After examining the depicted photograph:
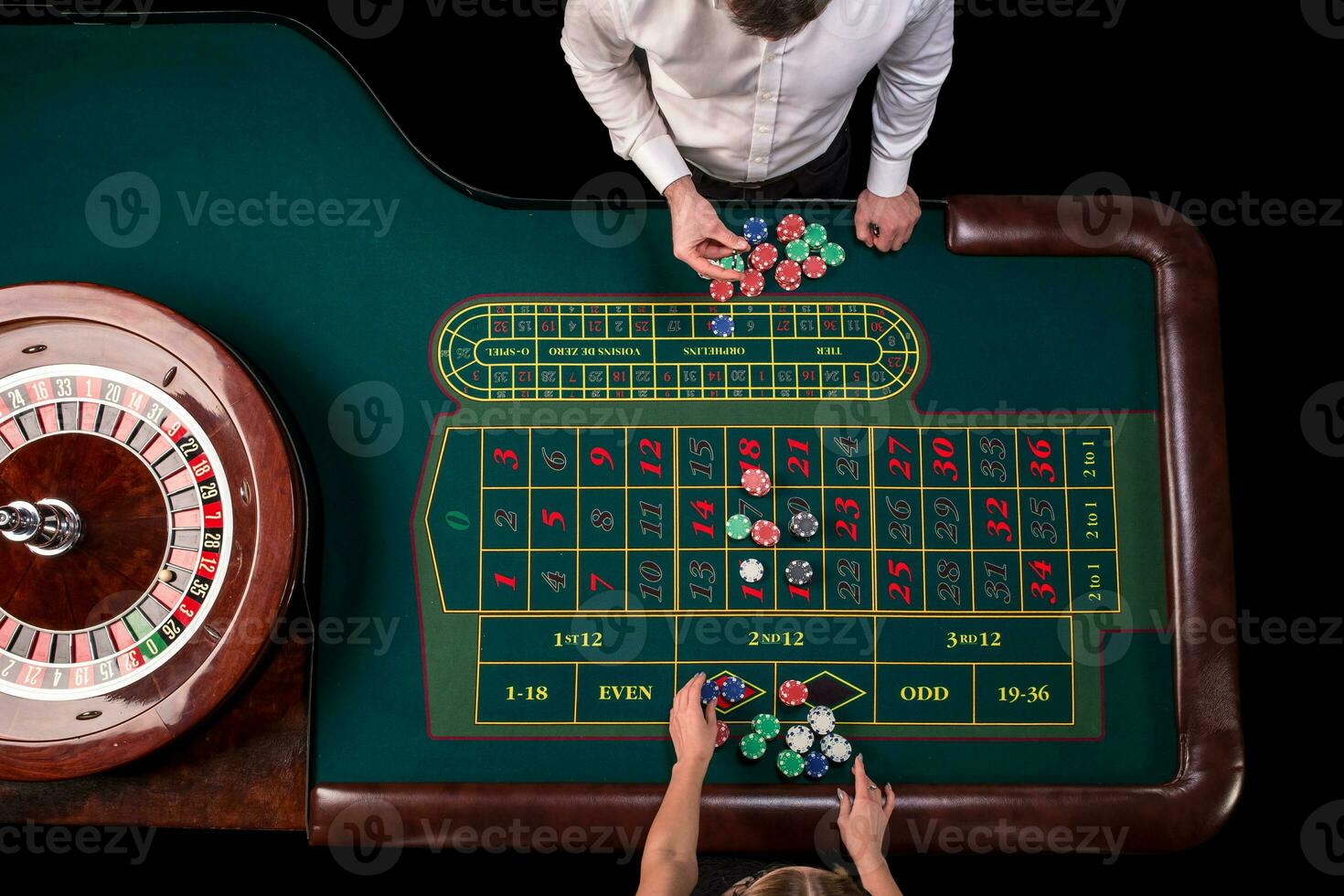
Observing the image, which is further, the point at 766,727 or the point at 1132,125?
the point at 1132,125

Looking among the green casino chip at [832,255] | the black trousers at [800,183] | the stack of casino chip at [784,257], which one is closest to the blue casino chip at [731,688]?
the stack of casino chip at [784,257]

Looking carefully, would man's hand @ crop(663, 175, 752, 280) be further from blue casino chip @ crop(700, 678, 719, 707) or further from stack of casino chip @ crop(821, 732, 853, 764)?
stack of casino chip @ crop(821, 732, 853, 764)

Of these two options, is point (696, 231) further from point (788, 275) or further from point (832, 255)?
point (832, 255)

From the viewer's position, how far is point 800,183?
3020 mm

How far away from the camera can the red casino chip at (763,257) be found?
8.35ft

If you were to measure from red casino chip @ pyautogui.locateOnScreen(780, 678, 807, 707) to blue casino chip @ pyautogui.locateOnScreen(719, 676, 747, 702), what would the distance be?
0.12 m

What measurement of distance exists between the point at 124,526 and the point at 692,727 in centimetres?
157

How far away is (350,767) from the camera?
Result: 239 cm

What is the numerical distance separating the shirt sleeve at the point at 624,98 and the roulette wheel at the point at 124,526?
1.20 meters

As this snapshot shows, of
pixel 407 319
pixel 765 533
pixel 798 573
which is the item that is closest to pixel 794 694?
pixel 798 573

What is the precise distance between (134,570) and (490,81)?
243 centimetres

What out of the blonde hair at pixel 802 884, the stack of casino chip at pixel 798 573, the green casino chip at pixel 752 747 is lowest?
Answer: the blonde hair at pixel 802 884

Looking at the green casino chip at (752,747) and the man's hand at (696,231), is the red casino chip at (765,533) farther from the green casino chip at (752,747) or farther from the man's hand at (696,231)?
the man's hand at (696,231)

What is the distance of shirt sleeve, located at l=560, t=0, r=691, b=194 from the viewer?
2352mm
